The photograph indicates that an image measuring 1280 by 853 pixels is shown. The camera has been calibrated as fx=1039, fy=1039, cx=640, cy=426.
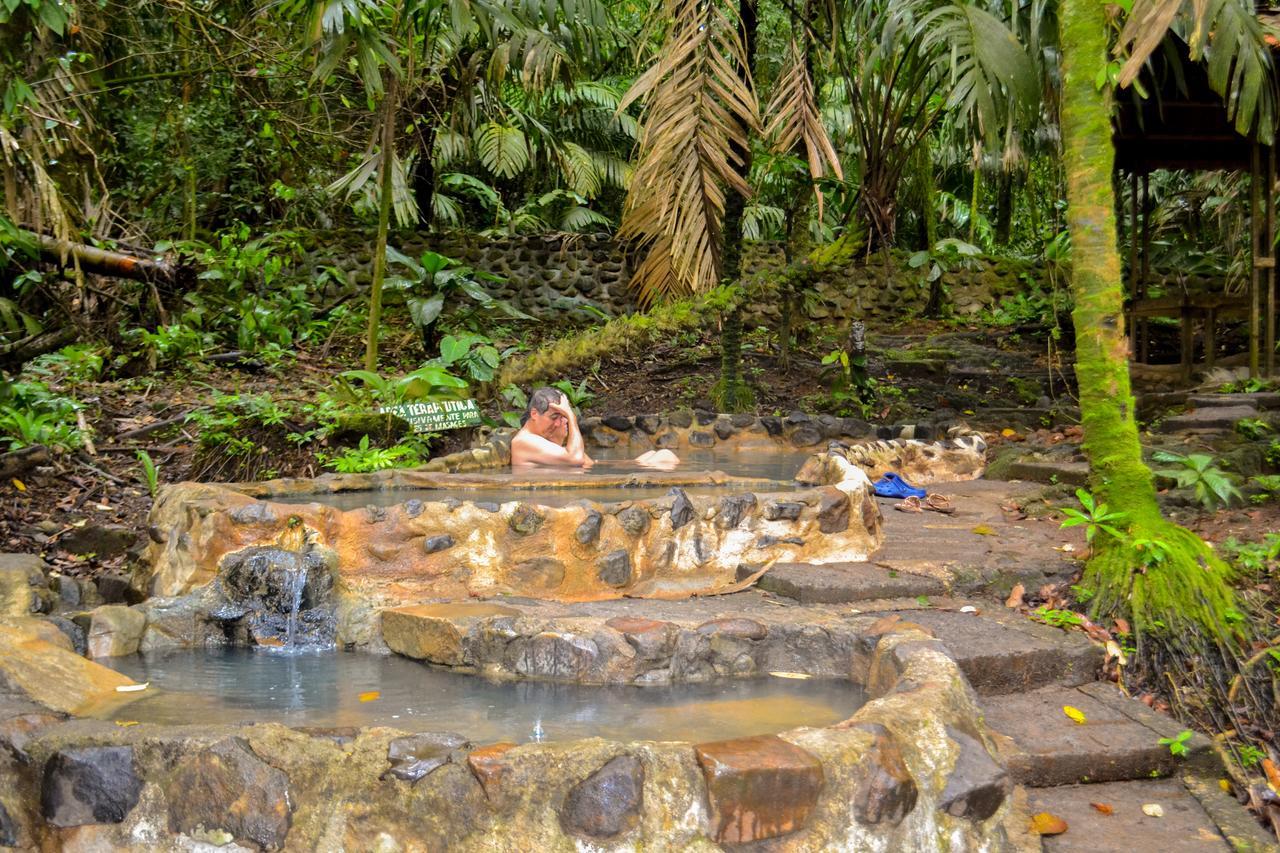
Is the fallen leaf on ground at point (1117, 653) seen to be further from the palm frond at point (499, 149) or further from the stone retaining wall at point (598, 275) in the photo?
the palm frond at point (499, 149)

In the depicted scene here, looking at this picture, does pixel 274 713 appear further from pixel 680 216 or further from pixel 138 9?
pixel 138 9

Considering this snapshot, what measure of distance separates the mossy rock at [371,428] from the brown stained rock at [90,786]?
181 inches

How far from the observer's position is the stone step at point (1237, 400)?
7008mm

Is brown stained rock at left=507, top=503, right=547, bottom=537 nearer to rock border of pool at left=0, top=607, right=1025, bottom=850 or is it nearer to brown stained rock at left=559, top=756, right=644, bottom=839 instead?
rock border of pool at left=0, top=607, right=1025, bottom=850

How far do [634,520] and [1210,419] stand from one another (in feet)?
14.2

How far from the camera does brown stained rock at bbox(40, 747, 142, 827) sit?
256 cm

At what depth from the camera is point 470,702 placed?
328cm

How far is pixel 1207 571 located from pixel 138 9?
28.6ft

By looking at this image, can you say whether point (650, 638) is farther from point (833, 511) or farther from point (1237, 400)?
point (1237, 400)

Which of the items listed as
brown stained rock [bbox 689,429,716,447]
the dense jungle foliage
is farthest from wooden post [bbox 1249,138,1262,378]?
brown stained rock [bbox 689,429,716,447]

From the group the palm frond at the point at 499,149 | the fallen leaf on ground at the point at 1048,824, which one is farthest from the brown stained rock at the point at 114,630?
the palm frond at the point at 499,149

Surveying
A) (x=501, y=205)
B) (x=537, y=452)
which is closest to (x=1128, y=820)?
(x=537, y=452)

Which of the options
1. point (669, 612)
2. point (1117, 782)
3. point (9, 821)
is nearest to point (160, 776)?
point (9, 821)

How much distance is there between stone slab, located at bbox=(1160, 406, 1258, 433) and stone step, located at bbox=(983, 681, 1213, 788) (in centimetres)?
370
